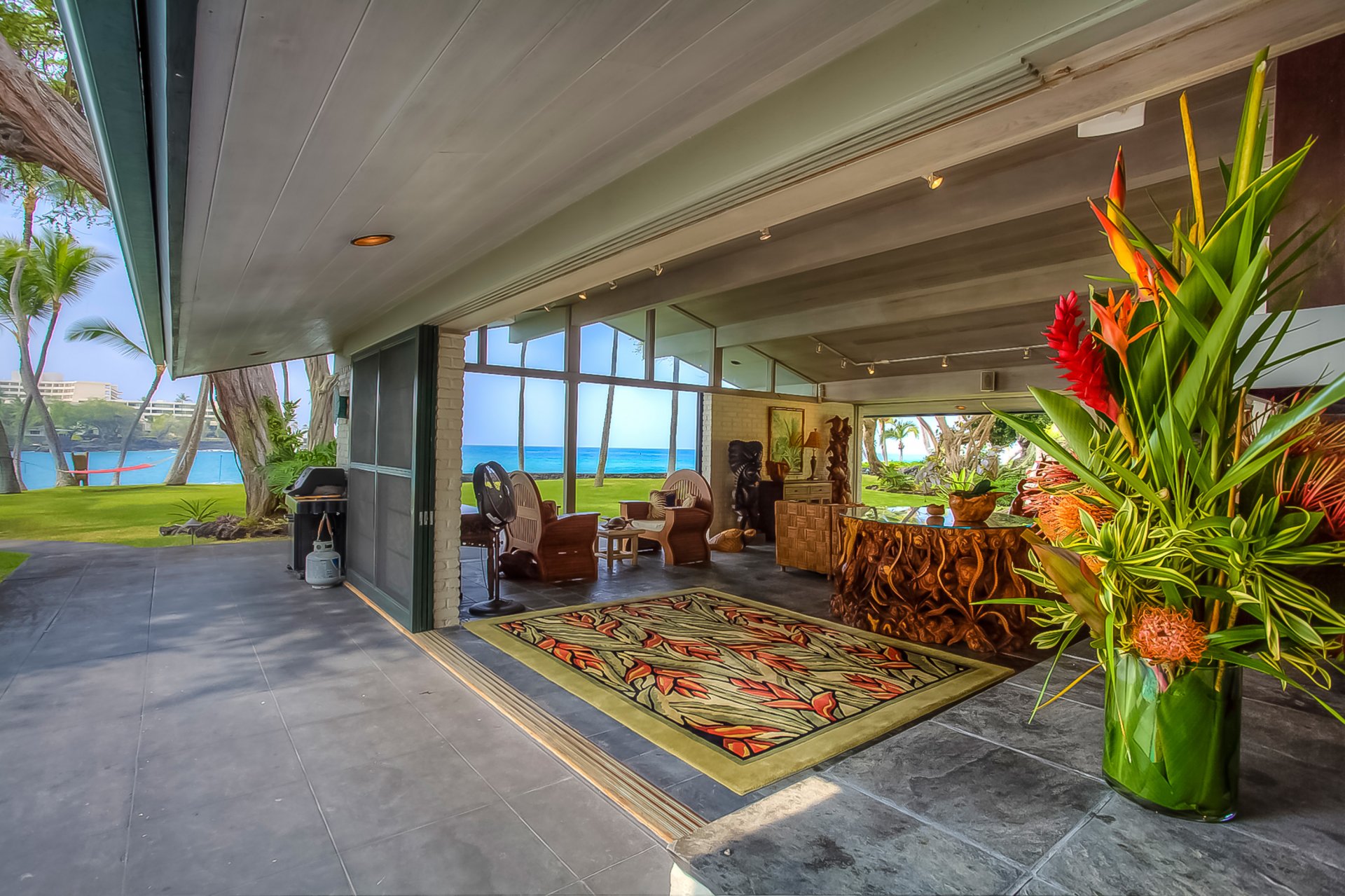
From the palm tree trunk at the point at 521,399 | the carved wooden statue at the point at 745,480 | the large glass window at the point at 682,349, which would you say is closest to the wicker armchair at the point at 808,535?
the carved wooden statue at the point at 745,480

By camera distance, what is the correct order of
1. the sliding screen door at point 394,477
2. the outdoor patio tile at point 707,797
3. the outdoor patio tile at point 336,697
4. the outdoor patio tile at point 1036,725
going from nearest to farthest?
the outdoor patio tile at point 1036,725
the outdoor patio tile at point 707,797
the outdoor patio tile at point 336,697
the sliding screen door at point 394,477

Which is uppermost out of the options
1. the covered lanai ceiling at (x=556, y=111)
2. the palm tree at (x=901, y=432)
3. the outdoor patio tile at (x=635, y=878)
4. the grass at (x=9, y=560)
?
the covered lanai ceiling at (x=556, y=111)

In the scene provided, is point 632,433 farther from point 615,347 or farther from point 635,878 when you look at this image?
point 635,878

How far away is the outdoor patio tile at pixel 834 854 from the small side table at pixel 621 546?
6.15m

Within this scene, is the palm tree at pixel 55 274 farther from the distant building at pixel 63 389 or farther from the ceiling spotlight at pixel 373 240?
the ceiling spotlight at pixel 373 240

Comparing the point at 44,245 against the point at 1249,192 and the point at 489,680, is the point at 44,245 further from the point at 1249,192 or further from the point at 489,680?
the point at 1249,192

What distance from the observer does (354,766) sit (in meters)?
2.82

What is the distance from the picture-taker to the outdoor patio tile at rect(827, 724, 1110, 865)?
0.91 m

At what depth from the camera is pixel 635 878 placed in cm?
210

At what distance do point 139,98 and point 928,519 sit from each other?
16.7 feet

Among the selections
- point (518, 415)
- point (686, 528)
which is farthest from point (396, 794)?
point (518, 415)

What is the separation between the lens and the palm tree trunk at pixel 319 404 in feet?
35.3

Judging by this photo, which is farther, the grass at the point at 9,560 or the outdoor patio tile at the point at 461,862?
the grass at the point at 9,560

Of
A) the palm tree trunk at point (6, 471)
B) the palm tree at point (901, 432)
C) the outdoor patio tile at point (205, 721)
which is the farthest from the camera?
the palm tree at point (901, 432)
